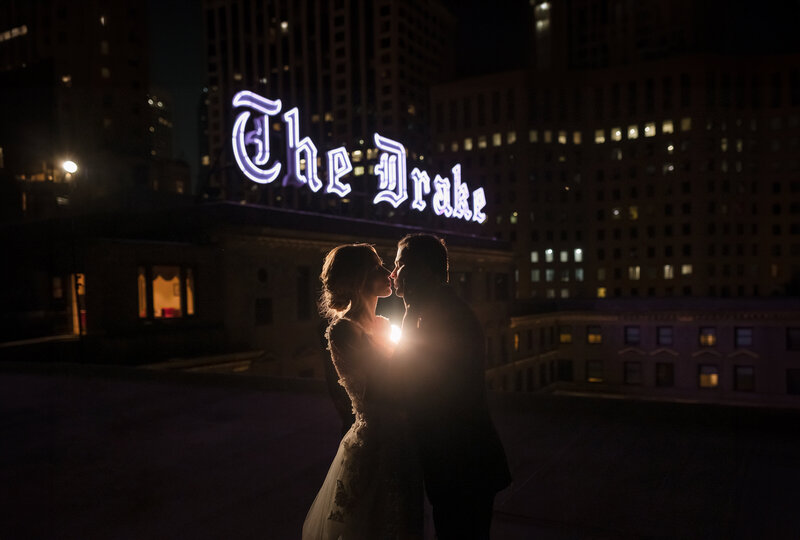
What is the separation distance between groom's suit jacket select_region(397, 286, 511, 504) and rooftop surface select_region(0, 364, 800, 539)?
78.4 inches

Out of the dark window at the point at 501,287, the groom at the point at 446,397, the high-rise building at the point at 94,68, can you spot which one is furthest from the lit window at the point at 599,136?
the groom at the point at 446,397

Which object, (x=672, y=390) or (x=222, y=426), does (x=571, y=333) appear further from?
(x=222, y=426)

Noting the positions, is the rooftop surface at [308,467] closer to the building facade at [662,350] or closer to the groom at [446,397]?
the groom at [446,397]

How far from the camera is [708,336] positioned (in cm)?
4619

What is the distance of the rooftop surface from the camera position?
468cm

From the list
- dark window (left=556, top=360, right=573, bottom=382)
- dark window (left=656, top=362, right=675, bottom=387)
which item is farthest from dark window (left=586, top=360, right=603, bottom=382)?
dark window (left=656, top=362, right=675, bottom=387)

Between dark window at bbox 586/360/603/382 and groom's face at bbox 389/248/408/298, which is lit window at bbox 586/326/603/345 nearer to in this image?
dark window at bbox 586/360/603/382

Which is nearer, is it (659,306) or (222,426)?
(222,426)

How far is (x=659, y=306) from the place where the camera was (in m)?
48.8

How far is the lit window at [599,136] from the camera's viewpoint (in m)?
→ 93.3

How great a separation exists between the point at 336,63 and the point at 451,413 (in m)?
123

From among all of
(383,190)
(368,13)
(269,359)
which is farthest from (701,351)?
(368,13)

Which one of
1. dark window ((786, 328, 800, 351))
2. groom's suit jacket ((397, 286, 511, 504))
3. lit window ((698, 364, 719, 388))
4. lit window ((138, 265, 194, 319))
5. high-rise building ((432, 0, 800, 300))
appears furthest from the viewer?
high-rise building ((432, 0, 800, 300))

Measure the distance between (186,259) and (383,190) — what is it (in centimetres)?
1381
